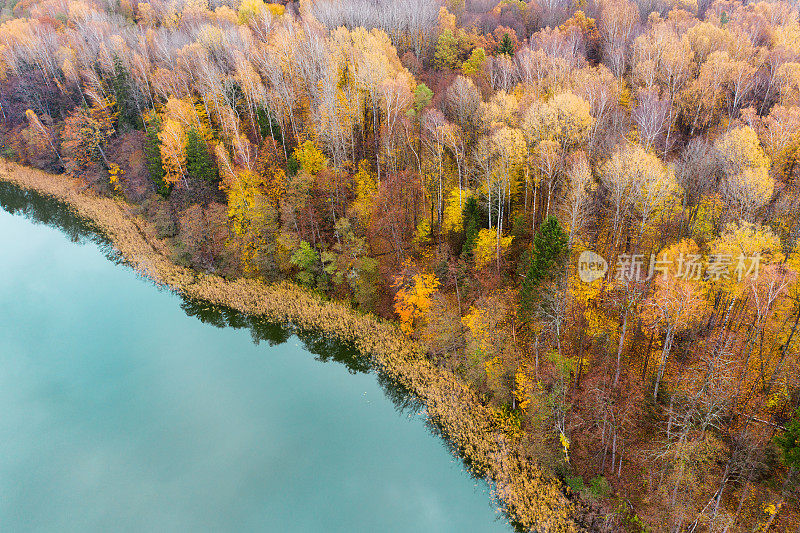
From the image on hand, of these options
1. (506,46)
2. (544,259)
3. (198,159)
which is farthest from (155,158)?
(506,46)

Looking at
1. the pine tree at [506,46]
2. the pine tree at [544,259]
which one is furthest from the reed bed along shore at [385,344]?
the pine tree at [506,46]

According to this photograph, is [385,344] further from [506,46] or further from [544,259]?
[506,46]

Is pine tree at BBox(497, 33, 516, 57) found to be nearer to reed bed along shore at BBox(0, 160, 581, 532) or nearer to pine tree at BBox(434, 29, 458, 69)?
pine tree at BBox(434, 29, 458, 69)

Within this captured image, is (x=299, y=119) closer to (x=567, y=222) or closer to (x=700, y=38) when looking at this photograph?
(x=567, y=222)

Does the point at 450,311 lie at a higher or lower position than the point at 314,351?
higher

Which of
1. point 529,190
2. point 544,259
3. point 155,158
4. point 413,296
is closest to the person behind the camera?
point 544,259

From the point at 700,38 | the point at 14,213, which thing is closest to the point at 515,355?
the point at 700,38
